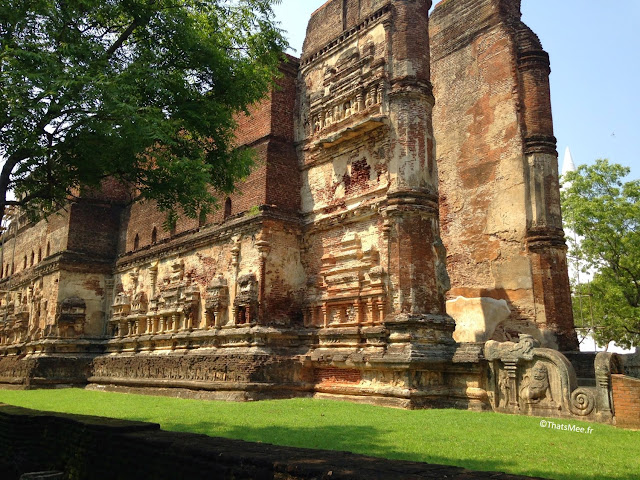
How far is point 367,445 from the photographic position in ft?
22.0

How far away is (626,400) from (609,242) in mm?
17959

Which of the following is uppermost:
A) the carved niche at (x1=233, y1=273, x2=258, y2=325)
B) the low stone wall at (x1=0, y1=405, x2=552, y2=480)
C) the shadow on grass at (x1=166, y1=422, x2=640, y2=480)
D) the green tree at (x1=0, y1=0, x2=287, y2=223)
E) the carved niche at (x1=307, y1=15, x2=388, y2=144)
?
the carved niche at (x1=307, y1=15, x2=388, y2=144)

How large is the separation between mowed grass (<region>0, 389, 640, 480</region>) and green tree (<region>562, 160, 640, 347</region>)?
55.6 feet

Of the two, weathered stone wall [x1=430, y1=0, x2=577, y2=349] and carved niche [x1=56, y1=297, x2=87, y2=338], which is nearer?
weathered stone wall [x1=430, y1=0, x2=577, y2=349]

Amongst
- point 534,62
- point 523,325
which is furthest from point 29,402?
point 534,62

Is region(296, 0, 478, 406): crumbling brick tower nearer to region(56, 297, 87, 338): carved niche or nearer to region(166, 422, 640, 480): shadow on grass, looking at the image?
region(166, 422, 640, 480): shadow on grass

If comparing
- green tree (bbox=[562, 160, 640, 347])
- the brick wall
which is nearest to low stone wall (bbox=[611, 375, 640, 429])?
the brick wall

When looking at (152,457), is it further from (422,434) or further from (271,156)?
(271,156)

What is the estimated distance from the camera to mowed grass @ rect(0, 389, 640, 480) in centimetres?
574

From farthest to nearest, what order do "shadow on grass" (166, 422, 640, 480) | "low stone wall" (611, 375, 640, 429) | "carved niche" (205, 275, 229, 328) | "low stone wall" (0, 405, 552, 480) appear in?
"carved niche" (205, 275, 229, 328) → "low stone wall" (611, 375, 640, 429) → "shadow on grass" (166, 422, 640, 480) → "low stone wall" (0, 405, 552, 480)

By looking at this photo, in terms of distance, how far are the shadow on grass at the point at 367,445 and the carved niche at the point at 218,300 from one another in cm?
563

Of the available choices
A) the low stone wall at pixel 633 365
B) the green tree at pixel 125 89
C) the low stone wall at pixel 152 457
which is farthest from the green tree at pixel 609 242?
the low stone wall at pixel 152 457

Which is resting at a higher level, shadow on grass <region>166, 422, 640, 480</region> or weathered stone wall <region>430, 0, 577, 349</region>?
weathered stone wall <region>430, 0, 577, 349</region>

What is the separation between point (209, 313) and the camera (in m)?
14.8
